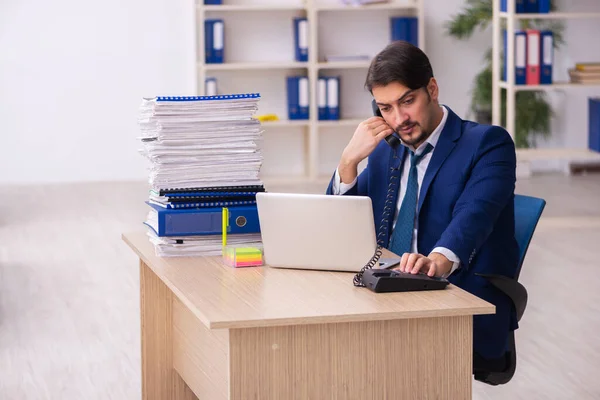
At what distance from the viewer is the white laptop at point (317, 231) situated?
94.6 inches

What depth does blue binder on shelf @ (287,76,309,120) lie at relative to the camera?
8625 mm

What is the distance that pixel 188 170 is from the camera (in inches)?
108

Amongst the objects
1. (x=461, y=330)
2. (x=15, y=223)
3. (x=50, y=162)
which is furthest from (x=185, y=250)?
(x=50, y=162)

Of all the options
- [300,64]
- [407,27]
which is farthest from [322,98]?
[407,27]

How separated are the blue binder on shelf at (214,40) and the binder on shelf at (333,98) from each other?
3.08ft

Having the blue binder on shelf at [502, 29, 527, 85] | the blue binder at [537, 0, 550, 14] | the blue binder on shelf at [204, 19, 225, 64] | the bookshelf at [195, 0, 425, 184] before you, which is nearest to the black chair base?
the blue binder on shelf at [502, 29, 527, 85]

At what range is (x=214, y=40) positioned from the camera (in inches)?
335

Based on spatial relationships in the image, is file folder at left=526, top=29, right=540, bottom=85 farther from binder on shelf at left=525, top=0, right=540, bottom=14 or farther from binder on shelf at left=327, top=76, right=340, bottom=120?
binder on shelf at left=327, top=76, right=340, bottom=120

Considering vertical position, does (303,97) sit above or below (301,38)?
below

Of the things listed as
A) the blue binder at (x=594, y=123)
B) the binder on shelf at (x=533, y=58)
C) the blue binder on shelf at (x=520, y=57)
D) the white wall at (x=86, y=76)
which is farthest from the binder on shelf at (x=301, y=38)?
the blue binder at (x=594, y=123)

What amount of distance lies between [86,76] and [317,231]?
6.71 meters

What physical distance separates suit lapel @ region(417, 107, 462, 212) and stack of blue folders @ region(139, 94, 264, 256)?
0.45 metres

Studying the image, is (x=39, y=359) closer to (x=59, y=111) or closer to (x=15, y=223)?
(x=15, y=223)

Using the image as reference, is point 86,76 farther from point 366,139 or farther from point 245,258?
point 245,258
